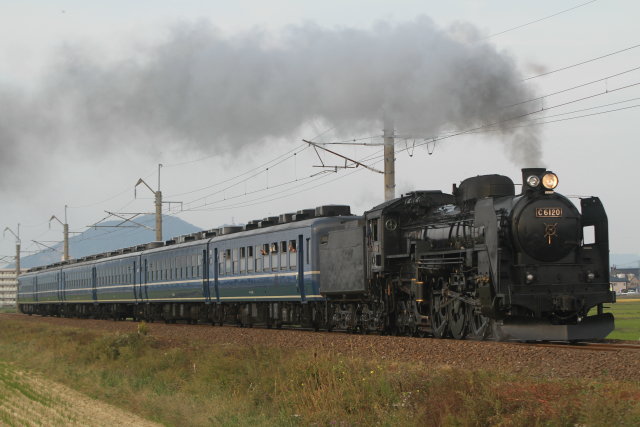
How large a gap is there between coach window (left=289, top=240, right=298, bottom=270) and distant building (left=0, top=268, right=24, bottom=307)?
114 meters

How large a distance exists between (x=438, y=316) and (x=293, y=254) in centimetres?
920

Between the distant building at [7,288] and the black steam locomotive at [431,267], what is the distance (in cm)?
10817

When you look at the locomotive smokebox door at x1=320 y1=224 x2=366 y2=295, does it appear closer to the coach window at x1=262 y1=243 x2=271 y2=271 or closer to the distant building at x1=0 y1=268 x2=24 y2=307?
the coach window at x1=262 y1=243 x2=271 y2=271

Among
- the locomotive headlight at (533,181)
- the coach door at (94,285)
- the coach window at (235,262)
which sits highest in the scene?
the locomotive headlight at (533,181)

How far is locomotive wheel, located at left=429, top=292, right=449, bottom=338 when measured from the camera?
20938 millimetres

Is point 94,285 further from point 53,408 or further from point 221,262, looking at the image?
point 53,408

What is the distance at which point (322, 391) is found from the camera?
13.0m

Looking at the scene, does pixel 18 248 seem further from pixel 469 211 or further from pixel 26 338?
Answer: pixel 469 211

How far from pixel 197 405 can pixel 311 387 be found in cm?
256

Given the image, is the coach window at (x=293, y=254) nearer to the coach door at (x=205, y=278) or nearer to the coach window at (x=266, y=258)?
the coach window at (x=266, y=258)

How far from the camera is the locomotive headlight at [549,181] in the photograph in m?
18.8

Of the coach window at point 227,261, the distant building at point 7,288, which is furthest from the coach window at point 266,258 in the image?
the distant building at point 7,288

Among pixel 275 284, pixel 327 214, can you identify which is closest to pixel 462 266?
pixel 327 214

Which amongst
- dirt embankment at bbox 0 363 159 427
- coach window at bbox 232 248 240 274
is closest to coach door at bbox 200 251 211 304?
coach window at bbox 232 248 240 274
